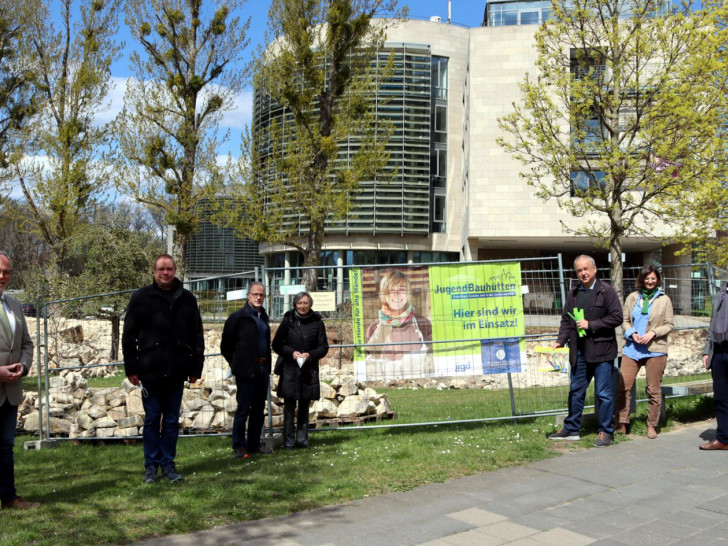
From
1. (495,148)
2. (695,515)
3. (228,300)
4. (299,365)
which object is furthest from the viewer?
(495,148)

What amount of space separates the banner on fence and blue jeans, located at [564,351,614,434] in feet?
3.14

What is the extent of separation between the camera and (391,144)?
42.0m

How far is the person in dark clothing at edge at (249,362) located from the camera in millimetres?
7305

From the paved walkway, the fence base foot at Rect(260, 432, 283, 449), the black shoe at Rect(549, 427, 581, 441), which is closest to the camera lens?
the paved walkway

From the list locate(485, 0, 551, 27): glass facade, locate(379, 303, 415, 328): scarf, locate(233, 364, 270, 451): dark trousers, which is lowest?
locate(233, 364, 270, 451): dark trousers

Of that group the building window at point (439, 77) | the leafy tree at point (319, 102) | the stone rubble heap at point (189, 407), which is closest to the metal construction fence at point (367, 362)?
the stone rubble heap at point (189, 407)

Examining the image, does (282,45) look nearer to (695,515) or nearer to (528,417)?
(528,417)

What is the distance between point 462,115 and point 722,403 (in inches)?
1595

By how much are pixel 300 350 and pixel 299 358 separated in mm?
159

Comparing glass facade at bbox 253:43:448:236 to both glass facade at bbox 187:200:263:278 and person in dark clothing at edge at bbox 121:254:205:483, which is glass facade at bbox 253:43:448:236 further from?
person in dark clothing at edge at bbox 121:254:205:483

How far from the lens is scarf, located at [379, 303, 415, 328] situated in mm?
8242

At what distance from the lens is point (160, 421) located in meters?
6.46

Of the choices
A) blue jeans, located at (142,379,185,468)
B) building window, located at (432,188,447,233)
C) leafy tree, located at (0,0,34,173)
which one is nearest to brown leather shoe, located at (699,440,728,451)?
blue jeans, located at (142,379,185,468)

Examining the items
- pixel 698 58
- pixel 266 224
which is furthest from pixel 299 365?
pixel 266 224
